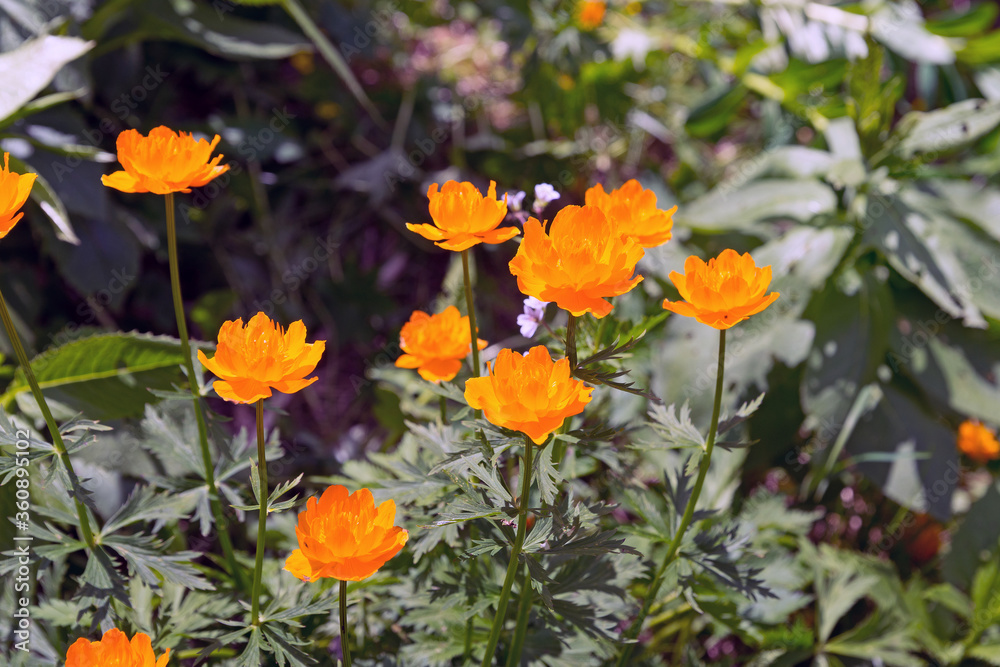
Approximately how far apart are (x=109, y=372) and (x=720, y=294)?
940mm

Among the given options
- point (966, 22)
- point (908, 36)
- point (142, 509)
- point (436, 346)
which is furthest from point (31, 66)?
point (966, 22)

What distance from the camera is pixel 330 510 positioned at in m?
0.64

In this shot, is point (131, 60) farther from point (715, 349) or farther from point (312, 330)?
point (715, 349)

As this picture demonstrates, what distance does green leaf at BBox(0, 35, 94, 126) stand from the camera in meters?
1.16

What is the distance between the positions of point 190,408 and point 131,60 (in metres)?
1.05

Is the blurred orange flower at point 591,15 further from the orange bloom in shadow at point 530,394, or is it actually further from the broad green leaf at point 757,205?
the orange bloom in shadow at point 530,394

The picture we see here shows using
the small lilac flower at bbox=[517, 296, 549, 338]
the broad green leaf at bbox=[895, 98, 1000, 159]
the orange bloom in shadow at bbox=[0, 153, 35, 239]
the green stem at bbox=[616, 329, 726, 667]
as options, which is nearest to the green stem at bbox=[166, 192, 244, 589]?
the orange bloom in shadow at bbox=[0, 153, 35, 239]

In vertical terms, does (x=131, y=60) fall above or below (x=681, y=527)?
above

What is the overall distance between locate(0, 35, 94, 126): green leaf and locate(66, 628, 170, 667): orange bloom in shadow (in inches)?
37.6

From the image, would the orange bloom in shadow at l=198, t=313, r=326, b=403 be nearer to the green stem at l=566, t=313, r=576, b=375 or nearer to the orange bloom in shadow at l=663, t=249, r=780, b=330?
the green stem at l=566, t=313, r=576, b=375

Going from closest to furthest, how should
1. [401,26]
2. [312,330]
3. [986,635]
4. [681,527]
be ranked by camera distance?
[681,527]
[986,635]
[312,330]
[401,26]

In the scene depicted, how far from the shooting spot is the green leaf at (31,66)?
1.16m

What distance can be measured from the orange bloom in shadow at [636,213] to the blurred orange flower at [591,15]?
153cm

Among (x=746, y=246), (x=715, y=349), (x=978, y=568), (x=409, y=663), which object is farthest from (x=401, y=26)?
(x=978, y=568)
